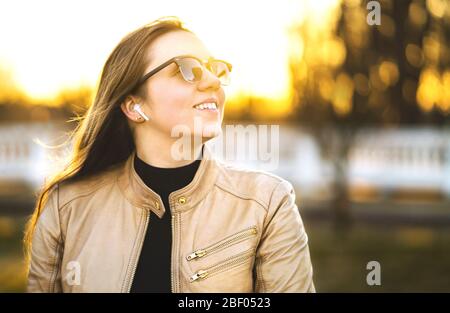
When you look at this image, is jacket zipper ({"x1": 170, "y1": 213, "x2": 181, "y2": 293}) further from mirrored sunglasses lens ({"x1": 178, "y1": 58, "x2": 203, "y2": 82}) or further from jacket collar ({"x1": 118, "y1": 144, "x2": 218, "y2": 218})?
mirrored sunglasses lens ({"x1": 178, "y1": 58, "x2": 203, "y2": 82})

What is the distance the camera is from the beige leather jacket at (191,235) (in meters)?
2.13

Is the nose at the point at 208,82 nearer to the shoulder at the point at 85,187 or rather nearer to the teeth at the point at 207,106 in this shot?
the teeth at the point at 207,106

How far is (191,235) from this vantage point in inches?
85.7

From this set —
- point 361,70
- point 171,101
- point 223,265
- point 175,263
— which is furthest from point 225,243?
point 361,70

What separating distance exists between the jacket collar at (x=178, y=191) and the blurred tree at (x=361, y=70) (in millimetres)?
6104

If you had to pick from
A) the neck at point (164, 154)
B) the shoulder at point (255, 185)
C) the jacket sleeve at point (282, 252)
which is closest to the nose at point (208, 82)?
the neck at point (164, 154)

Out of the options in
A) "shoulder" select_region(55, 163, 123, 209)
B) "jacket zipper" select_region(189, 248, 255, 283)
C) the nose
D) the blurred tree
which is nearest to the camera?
"jacket zipper" select_region(189, 248, 255, 283)

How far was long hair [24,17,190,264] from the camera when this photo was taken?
7.41 ft

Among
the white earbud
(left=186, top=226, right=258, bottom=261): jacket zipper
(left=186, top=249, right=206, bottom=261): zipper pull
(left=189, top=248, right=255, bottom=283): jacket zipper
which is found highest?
the white earbud

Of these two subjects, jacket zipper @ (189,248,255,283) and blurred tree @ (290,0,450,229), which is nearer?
jacket zipper @ (189,248,255,283)

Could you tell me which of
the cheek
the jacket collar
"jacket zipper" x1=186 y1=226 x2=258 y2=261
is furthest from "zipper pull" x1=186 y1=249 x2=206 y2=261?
the cheek

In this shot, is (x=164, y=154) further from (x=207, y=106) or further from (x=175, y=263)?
(x=175, y=263)

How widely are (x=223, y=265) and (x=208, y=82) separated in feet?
2.08

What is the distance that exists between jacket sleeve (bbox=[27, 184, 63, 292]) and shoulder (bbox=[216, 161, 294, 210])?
617 millimetres
